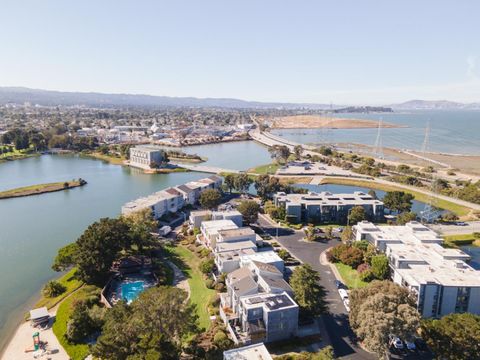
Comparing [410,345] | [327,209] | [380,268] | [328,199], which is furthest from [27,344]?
[328,199]

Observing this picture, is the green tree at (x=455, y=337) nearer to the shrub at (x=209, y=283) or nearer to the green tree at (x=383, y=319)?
the green tree at (x=383, y=319)

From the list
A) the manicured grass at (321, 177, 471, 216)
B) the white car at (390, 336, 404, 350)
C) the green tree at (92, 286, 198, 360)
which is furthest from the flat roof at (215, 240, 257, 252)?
the manicured grass at (321, 177, 471, 216)

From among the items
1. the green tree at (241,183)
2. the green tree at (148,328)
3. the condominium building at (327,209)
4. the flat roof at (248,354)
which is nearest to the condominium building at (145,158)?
the green tree at (241,183)

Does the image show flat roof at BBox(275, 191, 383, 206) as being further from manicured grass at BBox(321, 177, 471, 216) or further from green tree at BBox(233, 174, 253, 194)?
manicured grass at BBox(321, 177, 471, 216)

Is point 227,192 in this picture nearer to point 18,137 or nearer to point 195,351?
point 195,351

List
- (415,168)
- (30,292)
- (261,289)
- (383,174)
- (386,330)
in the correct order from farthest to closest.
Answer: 1. (415,168)
2. (383,174)
3. (30,292)
4. (261,289)
5. (386,330)

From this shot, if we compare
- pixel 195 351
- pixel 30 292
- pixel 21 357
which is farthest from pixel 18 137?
pixel 195 351
